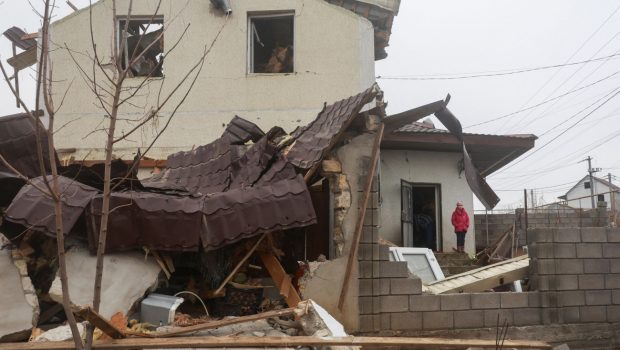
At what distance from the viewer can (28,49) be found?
1203cm

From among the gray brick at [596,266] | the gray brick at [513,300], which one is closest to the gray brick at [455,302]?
the gray brick at [513,300]

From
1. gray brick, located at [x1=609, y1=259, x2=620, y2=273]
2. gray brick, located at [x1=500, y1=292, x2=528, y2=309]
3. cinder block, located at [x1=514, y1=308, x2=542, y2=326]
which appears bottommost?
cinder block, located at [x1=514, y1=308, x2=542, y2=326]

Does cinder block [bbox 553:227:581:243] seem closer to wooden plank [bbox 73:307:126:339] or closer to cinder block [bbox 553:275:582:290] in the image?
cinder block [bbox 553:275:582:290]

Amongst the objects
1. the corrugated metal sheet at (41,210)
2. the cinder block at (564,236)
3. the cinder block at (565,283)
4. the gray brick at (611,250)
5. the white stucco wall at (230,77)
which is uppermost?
the white stucco wall at (230,77)

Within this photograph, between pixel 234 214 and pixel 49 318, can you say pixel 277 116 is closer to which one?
pixel 234 214

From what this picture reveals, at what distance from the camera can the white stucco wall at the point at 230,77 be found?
1042cm

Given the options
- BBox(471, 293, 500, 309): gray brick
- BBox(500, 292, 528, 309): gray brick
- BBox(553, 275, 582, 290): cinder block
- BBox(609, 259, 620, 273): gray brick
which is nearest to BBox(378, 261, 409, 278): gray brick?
BBox(471, 293, 500, 309): gray brick

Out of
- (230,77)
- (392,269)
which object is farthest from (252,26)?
(392,269)

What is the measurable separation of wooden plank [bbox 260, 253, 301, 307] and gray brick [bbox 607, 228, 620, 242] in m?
4.11

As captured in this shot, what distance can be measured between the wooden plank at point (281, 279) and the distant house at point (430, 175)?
5.41 metres

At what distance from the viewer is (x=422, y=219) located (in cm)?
1162

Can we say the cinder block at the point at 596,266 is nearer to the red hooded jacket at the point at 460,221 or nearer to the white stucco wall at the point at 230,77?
the red hooded jacket at the point at 460,221

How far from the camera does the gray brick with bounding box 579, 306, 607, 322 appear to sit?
6.23 meters

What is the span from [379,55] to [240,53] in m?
4.22
